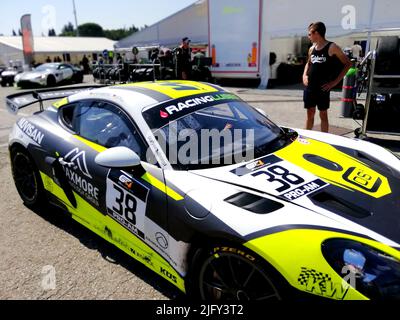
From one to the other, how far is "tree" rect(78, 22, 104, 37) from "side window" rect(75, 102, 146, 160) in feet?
396

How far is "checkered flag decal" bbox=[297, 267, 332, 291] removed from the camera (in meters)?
1.55

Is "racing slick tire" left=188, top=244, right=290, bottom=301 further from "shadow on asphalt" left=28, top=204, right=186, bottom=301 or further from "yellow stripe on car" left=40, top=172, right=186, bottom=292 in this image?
"shadow on asphalt" left=28, top=204, right=186, bottom=301

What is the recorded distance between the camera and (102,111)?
112 inches

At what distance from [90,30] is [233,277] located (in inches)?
4928

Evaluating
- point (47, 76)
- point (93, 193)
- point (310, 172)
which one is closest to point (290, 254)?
point (310, 172)

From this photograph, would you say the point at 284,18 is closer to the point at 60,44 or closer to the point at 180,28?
the point at 180,28

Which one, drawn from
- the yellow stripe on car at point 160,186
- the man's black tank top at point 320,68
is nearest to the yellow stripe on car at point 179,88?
the yellow stripe on car at point 160,186

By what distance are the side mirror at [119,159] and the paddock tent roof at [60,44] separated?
145ft

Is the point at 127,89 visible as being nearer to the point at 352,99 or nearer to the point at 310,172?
the point at 310,172

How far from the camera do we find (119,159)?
7.23ft

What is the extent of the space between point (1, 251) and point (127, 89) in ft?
5.91

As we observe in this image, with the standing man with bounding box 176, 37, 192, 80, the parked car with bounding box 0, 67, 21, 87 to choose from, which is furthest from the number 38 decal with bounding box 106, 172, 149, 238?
the parked car with bounding box 0, 67, 21, 87

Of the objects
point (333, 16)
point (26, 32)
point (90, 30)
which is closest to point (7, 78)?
point (26, 32)
